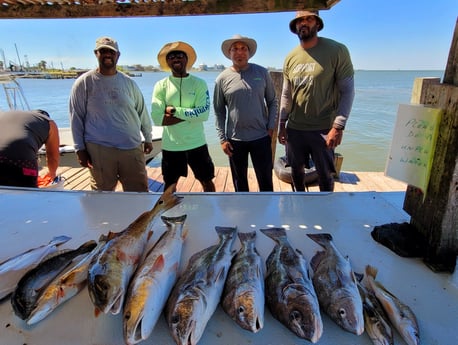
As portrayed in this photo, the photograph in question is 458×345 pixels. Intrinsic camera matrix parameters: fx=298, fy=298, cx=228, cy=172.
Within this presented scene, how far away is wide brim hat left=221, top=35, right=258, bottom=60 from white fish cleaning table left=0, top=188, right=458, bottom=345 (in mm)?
1844

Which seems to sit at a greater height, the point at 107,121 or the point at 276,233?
the point at 107,121

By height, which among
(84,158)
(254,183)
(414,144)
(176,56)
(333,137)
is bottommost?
(254,183)

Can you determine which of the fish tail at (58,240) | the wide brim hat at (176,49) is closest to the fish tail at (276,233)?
the fish tail at (58,240)

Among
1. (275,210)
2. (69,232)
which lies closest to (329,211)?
(275,210)

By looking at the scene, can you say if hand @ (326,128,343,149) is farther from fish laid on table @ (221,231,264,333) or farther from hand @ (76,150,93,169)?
hand @ (76,150,93,169)

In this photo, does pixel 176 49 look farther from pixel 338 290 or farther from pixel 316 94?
pixel 338 290

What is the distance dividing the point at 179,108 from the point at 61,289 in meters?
2.32

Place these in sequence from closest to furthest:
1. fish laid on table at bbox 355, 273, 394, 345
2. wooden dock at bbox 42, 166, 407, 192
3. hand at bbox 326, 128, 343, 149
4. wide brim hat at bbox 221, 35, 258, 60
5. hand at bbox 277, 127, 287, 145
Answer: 1. fish laid on table at bbox 355, 273, 394, 345
2. hand at bbox 326, 128, 343, 149
3. wide brim hat at bbox 221, 35, 258, 60
4. hand at bbox 277, 127, 287, 145
5. wooden dock at bbox 42, 166, 407, 192

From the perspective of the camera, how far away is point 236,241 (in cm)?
134

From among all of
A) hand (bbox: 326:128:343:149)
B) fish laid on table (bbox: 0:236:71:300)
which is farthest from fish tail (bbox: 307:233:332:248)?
hand (bbox: 326:128:343:149)

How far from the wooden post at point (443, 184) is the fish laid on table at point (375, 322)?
385 millimetres

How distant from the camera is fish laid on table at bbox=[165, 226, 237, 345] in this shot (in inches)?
32.7

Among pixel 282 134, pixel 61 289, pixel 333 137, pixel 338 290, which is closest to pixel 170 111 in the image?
pixel 282 134

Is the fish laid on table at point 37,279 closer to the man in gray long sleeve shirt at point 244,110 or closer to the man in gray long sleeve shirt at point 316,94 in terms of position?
the man in gray long sleeve shirt at point 244,110
